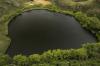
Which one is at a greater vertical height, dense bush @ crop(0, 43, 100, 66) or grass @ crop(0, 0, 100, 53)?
grass @ crop(0, 0, 100, 53)

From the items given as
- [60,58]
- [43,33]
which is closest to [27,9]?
[43,33]

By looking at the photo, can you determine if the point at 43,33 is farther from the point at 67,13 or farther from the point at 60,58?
the point at 67,13

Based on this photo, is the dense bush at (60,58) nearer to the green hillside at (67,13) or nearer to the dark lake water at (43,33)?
the green hillside at (67,13)

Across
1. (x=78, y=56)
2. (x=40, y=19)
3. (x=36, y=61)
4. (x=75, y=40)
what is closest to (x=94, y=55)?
(x=78, y=56)

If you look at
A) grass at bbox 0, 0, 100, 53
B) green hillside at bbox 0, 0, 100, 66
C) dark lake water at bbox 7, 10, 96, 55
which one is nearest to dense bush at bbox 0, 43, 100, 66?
green hillside at bbox 0, 0, 100, 66

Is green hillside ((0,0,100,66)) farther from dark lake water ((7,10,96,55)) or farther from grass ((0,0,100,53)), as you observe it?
dark lake water ((7,10,96,55))

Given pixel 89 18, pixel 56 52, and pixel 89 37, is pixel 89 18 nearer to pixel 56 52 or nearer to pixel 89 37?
pixel 89 37

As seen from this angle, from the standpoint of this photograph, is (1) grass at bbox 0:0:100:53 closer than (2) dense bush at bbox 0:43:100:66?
No

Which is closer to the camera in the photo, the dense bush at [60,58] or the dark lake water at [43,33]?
the dense bush at [60,58]

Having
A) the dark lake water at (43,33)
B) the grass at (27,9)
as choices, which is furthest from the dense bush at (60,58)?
the grass at (27,9)
